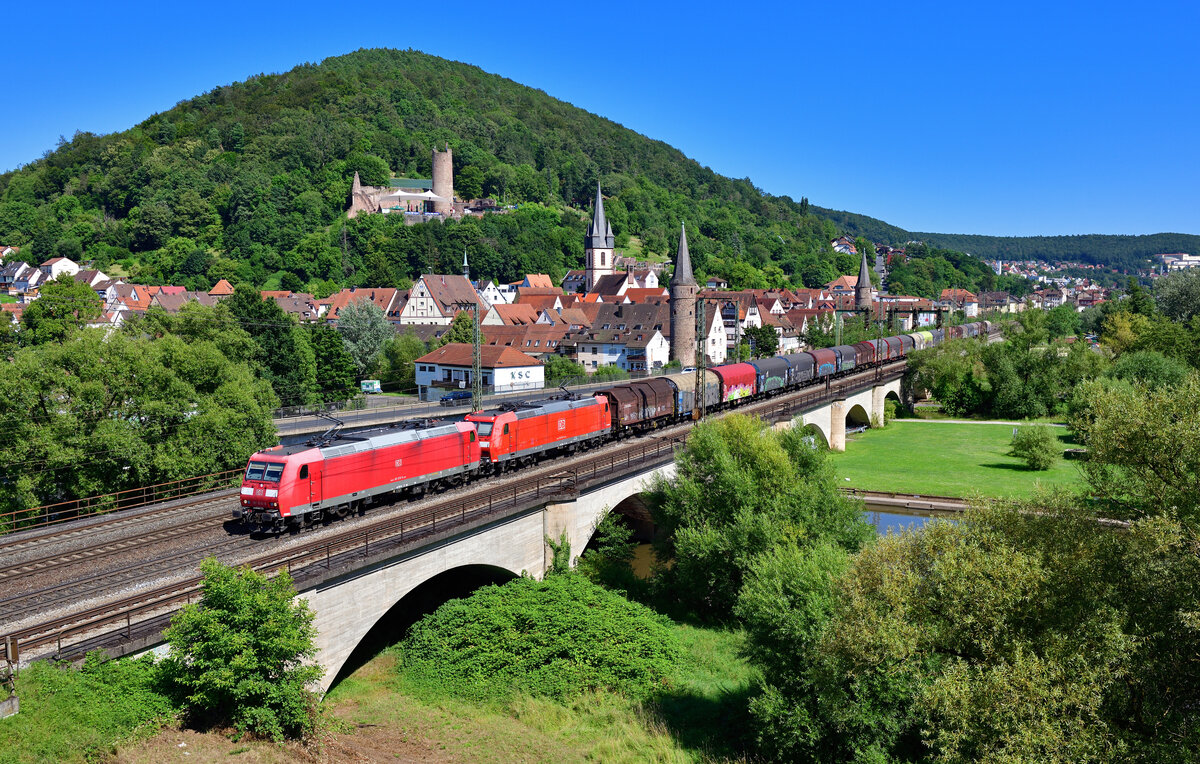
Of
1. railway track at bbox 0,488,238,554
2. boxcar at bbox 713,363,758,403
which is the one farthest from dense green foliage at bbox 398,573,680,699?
boxcar at bbox 713,363,758,403

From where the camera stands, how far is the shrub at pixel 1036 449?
2173 inches

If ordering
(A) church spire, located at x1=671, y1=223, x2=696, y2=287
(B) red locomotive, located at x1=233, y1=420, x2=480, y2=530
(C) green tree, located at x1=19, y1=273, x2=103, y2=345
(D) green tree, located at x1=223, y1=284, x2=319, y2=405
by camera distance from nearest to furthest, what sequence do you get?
(B) red locomotive, located at x1=233, y1=420, x2=480, y2=530 → (C) green tree, located at x1=19, y1=273, x2=103, y2=345 → (D) green tree, located at x1=223, y1=284, x2=319, y2=405 → (A) church spire, located at x1=671, y1=223, x2=696, y2=287

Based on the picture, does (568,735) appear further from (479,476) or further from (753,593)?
(479,476)

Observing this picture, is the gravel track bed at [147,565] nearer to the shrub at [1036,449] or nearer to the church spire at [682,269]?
the shrub at [1036,449]

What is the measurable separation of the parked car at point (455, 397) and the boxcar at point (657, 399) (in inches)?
866

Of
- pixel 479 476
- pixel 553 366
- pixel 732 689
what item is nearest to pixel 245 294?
pixel 553 366

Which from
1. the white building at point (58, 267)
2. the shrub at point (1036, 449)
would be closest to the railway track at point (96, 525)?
the shrub at point (1036, 449)

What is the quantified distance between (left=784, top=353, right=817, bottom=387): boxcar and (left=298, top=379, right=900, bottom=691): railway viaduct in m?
26.3

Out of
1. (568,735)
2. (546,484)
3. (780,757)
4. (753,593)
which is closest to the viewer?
(780,757)

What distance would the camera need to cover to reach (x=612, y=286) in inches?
5246

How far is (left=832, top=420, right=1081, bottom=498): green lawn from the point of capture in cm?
5112

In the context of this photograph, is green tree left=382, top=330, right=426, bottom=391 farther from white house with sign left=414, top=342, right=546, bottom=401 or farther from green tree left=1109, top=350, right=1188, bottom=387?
green tree left=1109, top=350, right=1188, bottom=387

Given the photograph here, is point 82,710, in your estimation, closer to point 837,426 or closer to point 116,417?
point 116,417

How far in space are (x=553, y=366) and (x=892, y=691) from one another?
2613 inches
